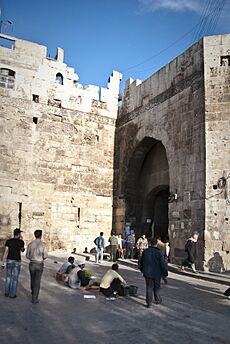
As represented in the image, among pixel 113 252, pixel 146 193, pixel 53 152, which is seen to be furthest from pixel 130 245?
pixel 53 152

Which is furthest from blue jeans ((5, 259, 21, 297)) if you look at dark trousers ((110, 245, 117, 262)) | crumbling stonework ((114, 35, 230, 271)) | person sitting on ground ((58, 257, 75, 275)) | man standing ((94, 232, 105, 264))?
dark trousers ((110, 245, 117, 262))

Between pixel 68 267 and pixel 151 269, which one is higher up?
pixel 151 269

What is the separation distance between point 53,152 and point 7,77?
3516 millimetres

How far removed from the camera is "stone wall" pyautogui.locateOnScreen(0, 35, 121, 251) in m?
14.3

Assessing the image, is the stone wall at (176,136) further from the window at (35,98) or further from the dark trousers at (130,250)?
the window at (35,98)

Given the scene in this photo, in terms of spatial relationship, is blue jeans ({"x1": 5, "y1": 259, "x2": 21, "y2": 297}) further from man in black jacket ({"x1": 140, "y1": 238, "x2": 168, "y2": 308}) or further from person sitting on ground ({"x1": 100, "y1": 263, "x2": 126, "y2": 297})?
man in black jacket ({"x1": 140, "y1": 238, "x2": 168, "y2": 308})

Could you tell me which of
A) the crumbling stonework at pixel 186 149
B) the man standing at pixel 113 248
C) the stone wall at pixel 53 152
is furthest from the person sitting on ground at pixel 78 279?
the stone wall at pixel 53 152

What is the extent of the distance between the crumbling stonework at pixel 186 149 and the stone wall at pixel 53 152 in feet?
4.17

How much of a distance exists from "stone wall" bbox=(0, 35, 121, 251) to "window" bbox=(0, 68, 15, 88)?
4 centimetres

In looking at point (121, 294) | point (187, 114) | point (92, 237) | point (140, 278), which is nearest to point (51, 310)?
point (121, 294)

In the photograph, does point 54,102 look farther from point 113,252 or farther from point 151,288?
point 151,288

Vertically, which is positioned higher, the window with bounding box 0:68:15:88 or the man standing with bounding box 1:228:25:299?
the window with bounding box 0:68:15:88

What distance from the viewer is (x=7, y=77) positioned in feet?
48.4

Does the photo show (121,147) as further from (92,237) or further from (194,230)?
(194,230)
